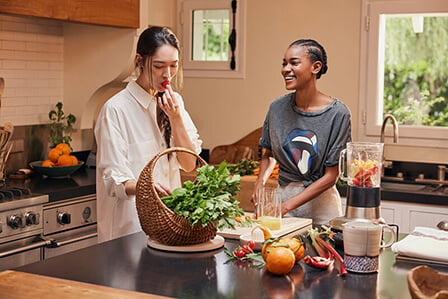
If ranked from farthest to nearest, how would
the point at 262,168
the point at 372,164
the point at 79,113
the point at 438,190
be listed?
the point at 79,113, the point at 438,190, the point at 262,168, the point at 372,164

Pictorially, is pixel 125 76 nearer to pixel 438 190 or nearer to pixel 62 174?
pixel 62 174

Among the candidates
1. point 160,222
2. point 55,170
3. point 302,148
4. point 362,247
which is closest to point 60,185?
point 55,170

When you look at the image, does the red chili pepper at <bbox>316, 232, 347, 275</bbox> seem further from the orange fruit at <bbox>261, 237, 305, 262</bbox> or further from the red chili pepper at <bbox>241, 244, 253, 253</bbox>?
the red chili pepper at <bbox>241, 244, 253, 253</bbox>

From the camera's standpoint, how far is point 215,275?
2.40 m

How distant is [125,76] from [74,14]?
679mm

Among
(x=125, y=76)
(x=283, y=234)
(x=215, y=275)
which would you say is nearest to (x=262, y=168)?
(x=283, y=234)

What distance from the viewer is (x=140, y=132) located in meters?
3.32

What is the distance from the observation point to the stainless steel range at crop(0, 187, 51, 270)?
152 inches

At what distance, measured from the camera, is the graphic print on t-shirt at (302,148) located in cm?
349

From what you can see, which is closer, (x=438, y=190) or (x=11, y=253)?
(x=11, y=253)

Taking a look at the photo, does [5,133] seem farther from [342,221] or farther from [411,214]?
[411,214]

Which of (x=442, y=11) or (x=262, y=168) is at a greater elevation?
(x=442, y=11)

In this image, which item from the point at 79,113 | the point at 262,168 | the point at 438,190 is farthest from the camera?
the point at 79,113

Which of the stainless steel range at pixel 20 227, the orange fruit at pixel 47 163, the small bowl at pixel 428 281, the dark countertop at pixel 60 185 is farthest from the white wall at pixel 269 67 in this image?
the small bowl at pixel 428 281
